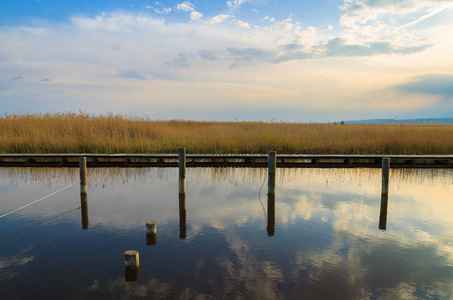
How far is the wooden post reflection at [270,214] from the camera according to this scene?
6281 millimetres

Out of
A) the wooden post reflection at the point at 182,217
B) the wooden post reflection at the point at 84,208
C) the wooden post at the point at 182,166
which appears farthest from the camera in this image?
the wooden post at the point at 182,166

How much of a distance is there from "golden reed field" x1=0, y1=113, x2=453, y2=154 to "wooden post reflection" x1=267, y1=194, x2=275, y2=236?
4.96 m

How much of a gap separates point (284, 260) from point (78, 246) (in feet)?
11.1

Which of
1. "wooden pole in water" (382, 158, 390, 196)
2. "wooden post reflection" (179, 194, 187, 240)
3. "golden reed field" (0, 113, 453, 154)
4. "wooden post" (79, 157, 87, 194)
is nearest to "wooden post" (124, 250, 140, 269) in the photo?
"wooden post reflection" (179, 194, 187, 240)

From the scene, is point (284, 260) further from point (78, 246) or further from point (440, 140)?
point (440, 140)

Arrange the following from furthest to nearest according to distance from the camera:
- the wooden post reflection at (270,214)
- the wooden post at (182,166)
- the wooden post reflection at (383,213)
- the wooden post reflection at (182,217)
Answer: the wooden post at (182,166) < the wooden post reflection at (383,213) < the wooden post reflection at (270,214) < the wooden post reflection at (182,217)

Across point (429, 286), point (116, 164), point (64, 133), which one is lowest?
point (429, 286)

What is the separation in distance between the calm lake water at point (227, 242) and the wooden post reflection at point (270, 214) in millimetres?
23

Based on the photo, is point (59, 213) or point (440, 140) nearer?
point (59, 213)

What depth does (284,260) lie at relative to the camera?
5.01 m

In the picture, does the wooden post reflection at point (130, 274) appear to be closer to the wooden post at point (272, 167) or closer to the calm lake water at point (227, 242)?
the calm lake water at point (227, 242)

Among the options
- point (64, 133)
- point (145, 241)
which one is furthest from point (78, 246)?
point (64, 133)

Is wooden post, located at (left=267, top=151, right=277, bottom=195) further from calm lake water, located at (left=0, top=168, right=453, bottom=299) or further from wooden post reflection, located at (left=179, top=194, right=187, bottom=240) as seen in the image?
wooden post reflection, located at (left=179, top=194, right=187, bottom=240)

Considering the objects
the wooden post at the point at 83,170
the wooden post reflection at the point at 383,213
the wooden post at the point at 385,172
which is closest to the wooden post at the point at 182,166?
the wooden post at the point at 83,170
